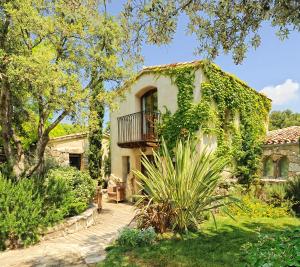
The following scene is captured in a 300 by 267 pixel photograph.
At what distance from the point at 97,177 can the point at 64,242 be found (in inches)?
374

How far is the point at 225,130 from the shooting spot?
14633 millimetres

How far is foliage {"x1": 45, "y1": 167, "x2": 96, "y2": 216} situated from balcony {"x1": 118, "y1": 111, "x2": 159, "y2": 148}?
11.1ft

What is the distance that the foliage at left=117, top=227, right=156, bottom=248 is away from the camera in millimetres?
7410

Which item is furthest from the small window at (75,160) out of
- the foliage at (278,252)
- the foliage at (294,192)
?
the foliage at (278,252)

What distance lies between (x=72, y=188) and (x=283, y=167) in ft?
32.6

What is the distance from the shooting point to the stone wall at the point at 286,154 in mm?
14133

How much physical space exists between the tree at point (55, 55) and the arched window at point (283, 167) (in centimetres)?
914

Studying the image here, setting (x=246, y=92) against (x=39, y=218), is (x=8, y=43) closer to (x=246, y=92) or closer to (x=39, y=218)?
(x=39, y=218)

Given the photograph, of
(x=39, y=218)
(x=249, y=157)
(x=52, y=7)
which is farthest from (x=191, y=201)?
(x=249, y=157)

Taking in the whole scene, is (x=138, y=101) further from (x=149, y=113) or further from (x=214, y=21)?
(x=214, y=21)

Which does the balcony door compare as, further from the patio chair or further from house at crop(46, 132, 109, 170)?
house at crop(46, 132, 109, 170)

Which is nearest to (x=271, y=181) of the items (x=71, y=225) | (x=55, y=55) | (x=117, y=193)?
(x=117, y=193)

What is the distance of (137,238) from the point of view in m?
7.43

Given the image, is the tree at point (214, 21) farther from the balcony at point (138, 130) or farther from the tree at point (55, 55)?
the balcony at point (138, 130)
